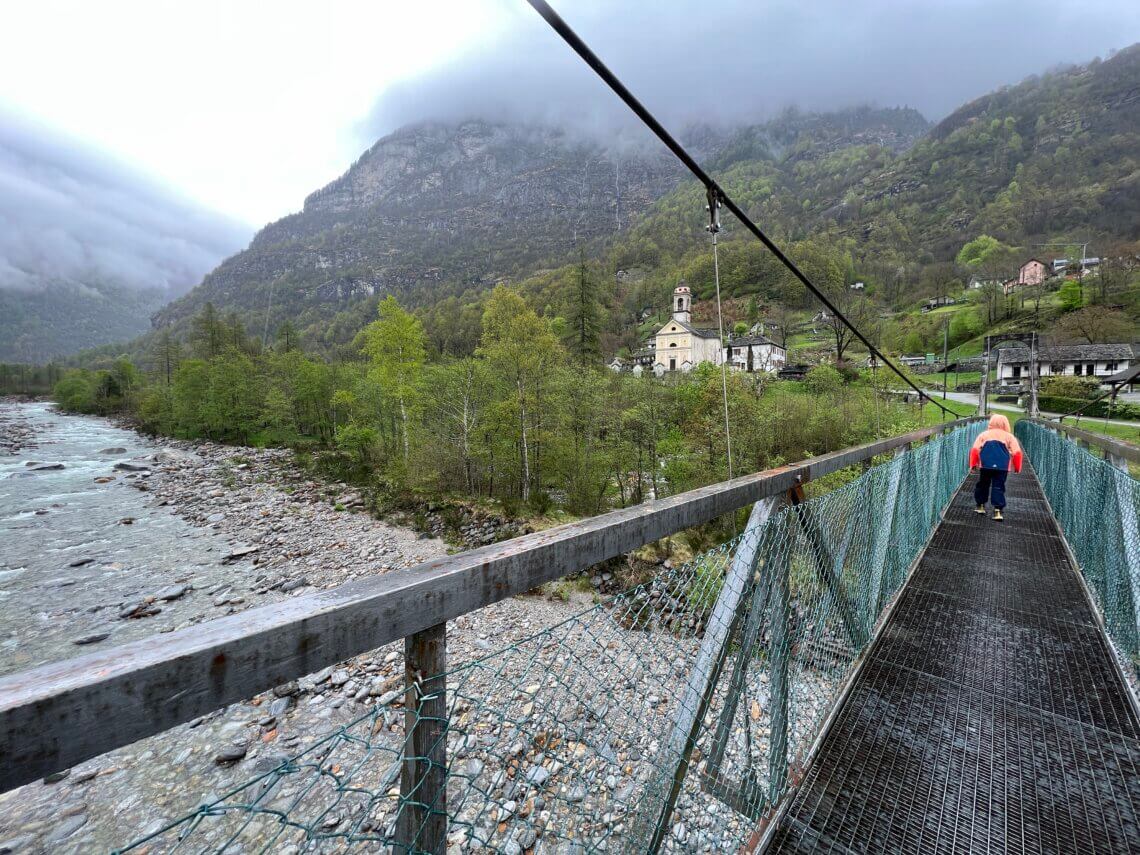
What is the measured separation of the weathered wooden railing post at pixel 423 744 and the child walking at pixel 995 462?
6373mm

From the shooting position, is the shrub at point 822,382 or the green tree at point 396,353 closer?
the shrub at point 822,382

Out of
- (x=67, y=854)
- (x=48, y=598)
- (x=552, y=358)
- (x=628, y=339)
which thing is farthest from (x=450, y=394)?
(x=628, y=339)

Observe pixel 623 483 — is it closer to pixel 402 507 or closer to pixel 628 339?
pixel 402 507

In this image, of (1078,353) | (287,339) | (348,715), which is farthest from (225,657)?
(1078,353)

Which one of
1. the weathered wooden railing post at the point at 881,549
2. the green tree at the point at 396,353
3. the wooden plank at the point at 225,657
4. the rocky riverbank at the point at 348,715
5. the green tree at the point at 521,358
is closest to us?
the wooden plank at the point at 225,657

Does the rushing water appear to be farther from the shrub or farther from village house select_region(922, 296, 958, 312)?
village house select_region(922, 296, 958, 312)

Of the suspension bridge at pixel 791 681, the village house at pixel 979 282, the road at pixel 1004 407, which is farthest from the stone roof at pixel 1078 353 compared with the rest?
the suspension bridge at pixel 791 681

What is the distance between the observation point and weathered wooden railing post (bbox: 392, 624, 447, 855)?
92 centimetres

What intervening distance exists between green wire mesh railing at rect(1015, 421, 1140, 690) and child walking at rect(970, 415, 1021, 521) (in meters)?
0.43

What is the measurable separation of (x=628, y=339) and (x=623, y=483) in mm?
49527

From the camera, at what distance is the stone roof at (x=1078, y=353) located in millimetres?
35438

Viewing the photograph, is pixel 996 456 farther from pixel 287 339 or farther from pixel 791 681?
pixel 287 339

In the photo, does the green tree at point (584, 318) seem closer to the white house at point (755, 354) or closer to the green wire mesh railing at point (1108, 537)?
the white house at point (755, 354)

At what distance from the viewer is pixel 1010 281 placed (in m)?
54.9
